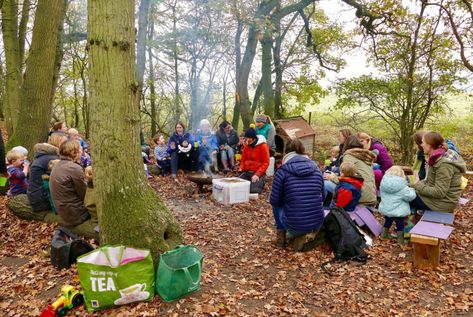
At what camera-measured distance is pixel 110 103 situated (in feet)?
11.4

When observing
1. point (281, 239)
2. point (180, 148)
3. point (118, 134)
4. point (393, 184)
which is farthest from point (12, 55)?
point (393, 184)

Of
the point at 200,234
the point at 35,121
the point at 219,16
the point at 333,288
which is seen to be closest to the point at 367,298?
the point at 333,288

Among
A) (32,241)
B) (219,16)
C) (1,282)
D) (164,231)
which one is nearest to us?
(164,231)

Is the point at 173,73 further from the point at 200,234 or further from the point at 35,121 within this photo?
the point at 200,234

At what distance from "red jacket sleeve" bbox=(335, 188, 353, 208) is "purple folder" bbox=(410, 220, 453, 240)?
95 cm

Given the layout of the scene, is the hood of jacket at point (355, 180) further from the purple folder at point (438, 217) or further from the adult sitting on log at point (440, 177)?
the purple folder at point (438, 217)

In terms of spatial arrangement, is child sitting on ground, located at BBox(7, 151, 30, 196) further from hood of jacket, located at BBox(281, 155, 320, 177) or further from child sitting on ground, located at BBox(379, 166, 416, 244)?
child sitting on ground, located at BBox(379, 166, 416, 244)

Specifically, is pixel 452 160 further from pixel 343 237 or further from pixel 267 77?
pixel 267 77

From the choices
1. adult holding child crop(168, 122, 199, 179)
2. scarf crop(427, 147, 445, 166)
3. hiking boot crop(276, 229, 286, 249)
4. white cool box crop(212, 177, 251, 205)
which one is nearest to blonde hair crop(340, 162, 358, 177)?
scarf crop(427, 147, 445, 166)

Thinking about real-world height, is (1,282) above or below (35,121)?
below

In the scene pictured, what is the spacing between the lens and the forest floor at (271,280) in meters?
3.45

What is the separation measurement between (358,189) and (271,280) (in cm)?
193

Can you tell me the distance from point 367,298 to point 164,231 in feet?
7.16

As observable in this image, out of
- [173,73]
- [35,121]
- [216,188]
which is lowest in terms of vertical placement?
[216,188]
